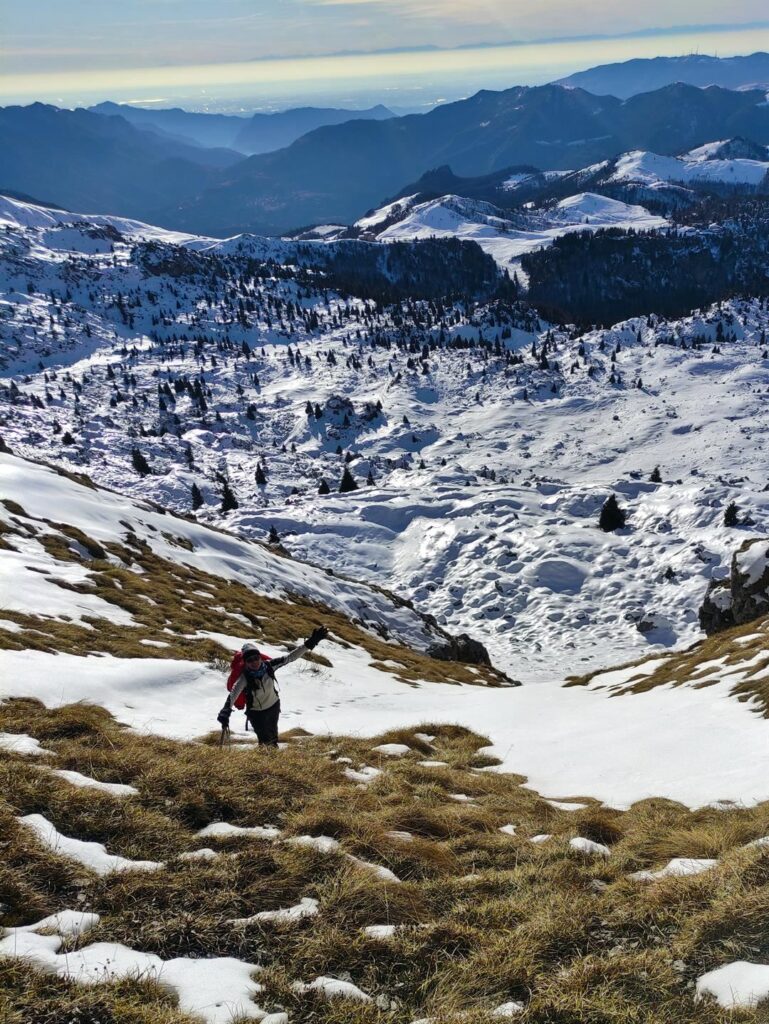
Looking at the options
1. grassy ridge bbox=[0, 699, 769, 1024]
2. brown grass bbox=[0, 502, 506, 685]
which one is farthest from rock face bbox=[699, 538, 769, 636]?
grassy ridge bbox=[0, 699, 769, 1024]

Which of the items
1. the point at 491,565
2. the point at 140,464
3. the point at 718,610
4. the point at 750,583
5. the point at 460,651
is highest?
the point at 750,583

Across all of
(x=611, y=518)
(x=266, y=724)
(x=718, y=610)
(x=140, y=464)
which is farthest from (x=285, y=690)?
(x=140, y=464)

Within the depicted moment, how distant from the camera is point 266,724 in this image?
37.2 ft

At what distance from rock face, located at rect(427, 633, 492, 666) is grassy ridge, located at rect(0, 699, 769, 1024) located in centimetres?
3673

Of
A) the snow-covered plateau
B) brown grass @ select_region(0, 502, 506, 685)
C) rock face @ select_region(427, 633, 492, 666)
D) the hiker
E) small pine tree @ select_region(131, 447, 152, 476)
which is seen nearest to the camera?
the hiker

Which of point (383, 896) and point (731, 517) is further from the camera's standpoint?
point (731, 517)

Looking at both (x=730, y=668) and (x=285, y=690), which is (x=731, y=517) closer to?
(x=730, y=668)

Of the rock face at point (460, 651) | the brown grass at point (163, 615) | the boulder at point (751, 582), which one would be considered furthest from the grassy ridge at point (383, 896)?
the rock face at point (460, 651)

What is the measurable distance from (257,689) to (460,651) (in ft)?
122

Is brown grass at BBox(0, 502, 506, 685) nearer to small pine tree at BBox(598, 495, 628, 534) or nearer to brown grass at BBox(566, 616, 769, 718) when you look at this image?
brown grass at BBox(566, 616, 769, 718)

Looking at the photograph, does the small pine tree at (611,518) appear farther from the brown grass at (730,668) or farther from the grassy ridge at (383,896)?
the grassy ridge at (383,896)

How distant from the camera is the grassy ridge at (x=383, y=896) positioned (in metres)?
4.32

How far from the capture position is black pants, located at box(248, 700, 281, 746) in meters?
11.2

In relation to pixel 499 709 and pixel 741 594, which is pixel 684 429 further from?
pixel 499 709
